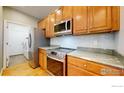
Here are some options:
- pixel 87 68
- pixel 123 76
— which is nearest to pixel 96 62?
pixel 87 68

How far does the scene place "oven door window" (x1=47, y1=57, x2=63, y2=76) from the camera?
167 cm

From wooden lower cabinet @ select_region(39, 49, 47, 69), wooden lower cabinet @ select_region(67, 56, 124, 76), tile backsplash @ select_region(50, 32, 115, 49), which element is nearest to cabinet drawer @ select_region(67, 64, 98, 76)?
wooden lower cabinet @ select_region(67, 56, 124, 76)

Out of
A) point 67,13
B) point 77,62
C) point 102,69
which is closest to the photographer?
point 102,69

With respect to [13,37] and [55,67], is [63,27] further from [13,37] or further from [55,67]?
[13,37]

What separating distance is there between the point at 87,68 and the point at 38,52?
1.53m

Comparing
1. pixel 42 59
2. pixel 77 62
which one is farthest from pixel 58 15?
pixel 77 62

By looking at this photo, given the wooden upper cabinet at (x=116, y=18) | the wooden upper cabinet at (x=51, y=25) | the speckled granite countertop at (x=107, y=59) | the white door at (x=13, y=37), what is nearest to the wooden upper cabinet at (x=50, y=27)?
the wooden upper cabinet at (x=51, y=25)

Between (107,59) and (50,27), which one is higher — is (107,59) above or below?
below

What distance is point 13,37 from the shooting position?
1604 mm

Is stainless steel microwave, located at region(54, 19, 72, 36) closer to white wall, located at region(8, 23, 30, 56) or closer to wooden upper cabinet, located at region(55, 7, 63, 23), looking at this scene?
wooden upper cabinet, located at region(55, 7, 63, 23)

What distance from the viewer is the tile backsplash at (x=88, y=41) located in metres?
1.45

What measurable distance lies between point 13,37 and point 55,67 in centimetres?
84
